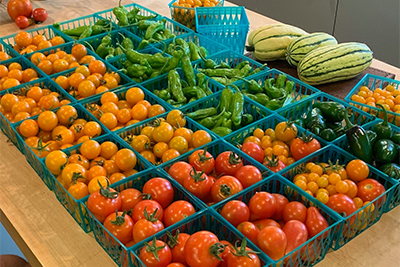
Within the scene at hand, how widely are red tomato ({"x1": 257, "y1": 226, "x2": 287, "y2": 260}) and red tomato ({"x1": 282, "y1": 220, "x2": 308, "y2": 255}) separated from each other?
5 cm

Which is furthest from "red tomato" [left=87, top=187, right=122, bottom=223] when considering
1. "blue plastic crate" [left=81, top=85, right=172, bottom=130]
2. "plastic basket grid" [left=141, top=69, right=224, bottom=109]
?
"plastic basket grid" [left=141, top=69, right=224, bottom=109]

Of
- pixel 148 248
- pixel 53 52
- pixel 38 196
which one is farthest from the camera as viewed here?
pixel 53 52

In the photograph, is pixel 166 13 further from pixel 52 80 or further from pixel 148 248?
pixel 148 248

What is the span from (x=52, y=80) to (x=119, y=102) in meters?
0.37

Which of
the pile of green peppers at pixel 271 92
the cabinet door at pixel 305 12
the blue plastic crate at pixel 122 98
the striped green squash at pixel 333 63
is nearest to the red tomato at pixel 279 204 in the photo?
the pile of green peppers at pixel 271 92

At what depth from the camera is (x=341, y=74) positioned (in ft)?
7.29

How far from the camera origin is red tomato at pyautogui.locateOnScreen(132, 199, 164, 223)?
133 cm

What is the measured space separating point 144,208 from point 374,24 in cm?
335

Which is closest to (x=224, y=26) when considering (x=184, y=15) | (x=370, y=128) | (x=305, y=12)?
(x=184, y=15)

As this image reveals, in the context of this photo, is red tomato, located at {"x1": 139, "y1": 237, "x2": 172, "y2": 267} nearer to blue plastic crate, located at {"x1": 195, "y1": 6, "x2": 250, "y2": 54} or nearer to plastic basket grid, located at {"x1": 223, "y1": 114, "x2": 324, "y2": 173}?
plastic basket grid, located at {"x1": 223, "y1": 114, "x2": 324, "y2": 173}

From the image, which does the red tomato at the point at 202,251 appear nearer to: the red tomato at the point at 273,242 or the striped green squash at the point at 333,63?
the red tomato at the point at 273,242

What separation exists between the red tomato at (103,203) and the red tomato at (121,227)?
4 centimetres

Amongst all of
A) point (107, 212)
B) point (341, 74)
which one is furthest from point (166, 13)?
point (107, 212)

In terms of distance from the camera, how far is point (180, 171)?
1502 millimetres
